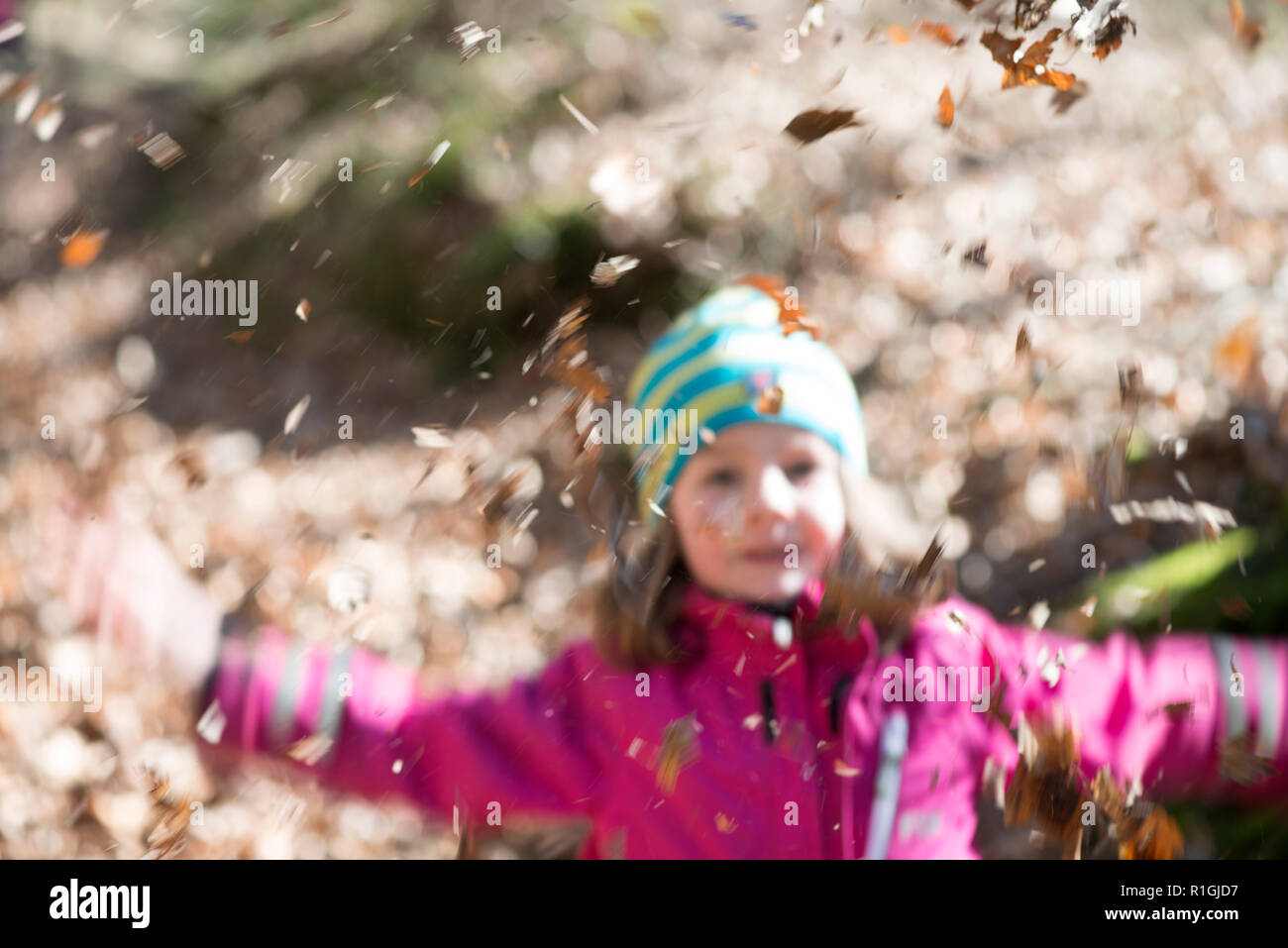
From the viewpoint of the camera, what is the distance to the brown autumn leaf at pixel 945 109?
311cm

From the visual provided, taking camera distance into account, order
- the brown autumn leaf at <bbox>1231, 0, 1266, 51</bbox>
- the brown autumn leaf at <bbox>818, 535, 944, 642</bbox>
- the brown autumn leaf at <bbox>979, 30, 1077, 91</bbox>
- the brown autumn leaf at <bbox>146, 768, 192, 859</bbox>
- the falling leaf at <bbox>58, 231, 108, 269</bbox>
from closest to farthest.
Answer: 1. the brown autumn leaf at <bbox>818, 535, 944, 642</bbox>
2. the brown autumn leaf at <bbox>979, 30, 1077, 91</bbox>
3. the brown autumn leaf at <bbox>146, 768, 192, 859</bbox>
4. the brown autumn leaf at <bbox>1231, 0, 1266, 51</bbox>
5. the falling leaf at <bbox>58, 231, 108, 269</bbox>

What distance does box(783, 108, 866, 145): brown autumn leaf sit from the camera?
2.32 m

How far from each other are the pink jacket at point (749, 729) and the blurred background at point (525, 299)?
0.63 metres

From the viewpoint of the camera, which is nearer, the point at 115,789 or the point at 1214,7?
the point at 115,789

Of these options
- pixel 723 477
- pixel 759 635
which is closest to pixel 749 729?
pixel 759 635

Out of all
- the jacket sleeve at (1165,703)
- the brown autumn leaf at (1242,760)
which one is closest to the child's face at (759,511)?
the jacket sleeve at (1165,703)

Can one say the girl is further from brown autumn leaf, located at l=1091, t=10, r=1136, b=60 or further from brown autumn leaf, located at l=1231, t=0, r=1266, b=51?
brown autumn leaf, located at l=1231, t=0, r=1266, b=51

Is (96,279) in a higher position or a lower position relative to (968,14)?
lower

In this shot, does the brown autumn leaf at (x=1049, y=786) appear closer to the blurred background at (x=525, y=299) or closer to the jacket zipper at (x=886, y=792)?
the jacket zipper at (x=886, y=792)

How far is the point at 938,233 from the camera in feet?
9.62

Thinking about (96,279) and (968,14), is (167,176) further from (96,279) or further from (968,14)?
(968,14)

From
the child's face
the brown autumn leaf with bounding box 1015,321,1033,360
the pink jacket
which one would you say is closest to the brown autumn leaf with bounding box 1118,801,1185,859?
the pink jacket

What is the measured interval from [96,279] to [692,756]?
3.11 metres

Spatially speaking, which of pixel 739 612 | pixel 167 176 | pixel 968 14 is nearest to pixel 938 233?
pixel 968 14
